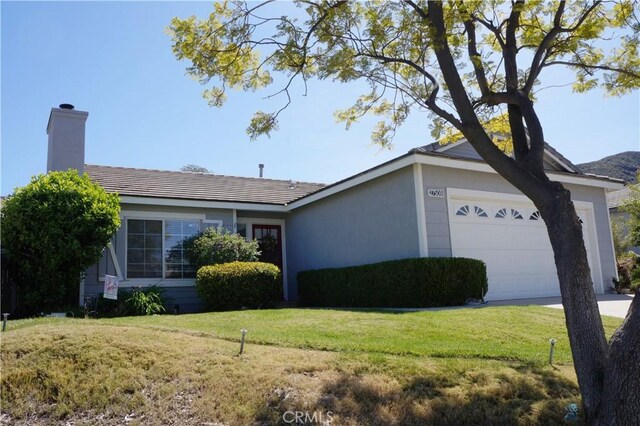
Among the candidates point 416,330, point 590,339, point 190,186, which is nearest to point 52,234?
point 190,186

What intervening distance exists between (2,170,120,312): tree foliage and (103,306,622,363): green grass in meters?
3.54

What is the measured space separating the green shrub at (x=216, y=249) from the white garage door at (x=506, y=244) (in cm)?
556

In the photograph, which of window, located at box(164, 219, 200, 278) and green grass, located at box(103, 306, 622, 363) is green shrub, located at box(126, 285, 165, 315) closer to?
window, located at box(164, 219, 200, 278)

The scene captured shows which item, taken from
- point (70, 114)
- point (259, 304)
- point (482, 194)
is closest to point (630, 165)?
point (482, 194)

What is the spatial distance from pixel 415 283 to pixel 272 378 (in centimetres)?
632

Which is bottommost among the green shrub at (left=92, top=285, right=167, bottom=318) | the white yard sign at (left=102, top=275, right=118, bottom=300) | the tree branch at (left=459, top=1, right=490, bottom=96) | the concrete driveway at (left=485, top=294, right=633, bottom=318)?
the concrete driveway at (left=485, top=294, right=633, bottom=318)

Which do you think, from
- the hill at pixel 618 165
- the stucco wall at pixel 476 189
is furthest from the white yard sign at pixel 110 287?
the hill at pixel 618 165

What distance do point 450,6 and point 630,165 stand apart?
40304 millimetres

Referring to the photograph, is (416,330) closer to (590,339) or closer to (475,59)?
(590,339)

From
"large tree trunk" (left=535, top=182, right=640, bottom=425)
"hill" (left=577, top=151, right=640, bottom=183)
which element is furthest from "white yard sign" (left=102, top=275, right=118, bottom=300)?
"hill" (left=577, top=151, right=640, bottom=183)

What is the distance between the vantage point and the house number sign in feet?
39.4

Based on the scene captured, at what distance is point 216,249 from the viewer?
46.1 feet

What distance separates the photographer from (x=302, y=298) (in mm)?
15492

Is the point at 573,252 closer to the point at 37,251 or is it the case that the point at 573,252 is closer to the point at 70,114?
the point at 37,251
